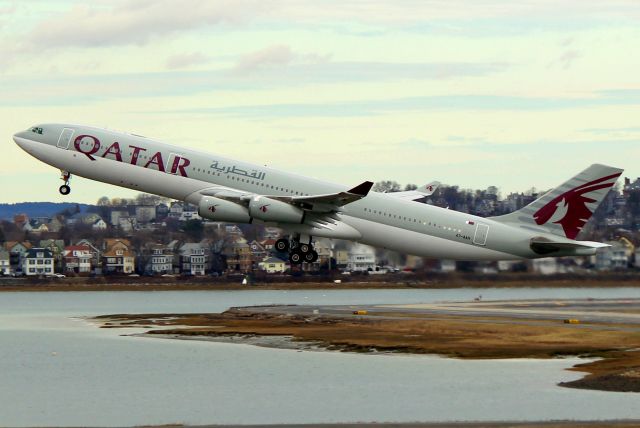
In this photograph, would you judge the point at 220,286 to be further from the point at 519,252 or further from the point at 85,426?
the point at 85,426

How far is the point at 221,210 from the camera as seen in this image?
238 ft

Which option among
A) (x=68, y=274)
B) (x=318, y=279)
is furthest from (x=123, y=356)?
(x=68, y=274)

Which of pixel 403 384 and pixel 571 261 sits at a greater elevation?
pixel 571 261

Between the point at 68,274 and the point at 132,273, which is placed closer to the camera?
the point at 132,273

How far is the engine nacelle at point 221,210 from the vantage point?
72062 mm

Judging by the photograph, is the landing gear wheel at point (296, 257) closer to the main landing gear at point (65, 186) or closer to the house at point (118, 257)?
the main landing gear at point (65, 186)

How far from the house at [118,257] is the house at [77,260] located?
7.86 meters

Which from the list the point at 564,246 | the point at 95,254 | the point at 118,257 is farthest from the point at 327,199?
the point at 95,254

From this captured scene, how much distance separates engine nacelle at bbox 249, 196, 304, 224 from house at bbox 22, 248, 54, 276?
400ft

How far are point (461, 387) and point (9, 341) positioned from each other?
4605 cm

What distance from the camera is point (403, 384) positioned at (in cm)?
6550

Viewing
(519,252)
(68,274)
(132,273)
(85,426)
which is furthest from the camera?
(68,274)

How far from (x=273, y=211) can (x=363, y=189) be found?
6.06 metres

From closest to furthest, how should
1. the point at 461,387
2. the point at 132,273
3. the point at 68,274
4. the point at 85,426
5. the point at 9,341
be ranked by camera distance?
the point at 85,426 < the point at 461,387 < the point at 9,341 < the point at 132,273 < the point at 68,274
